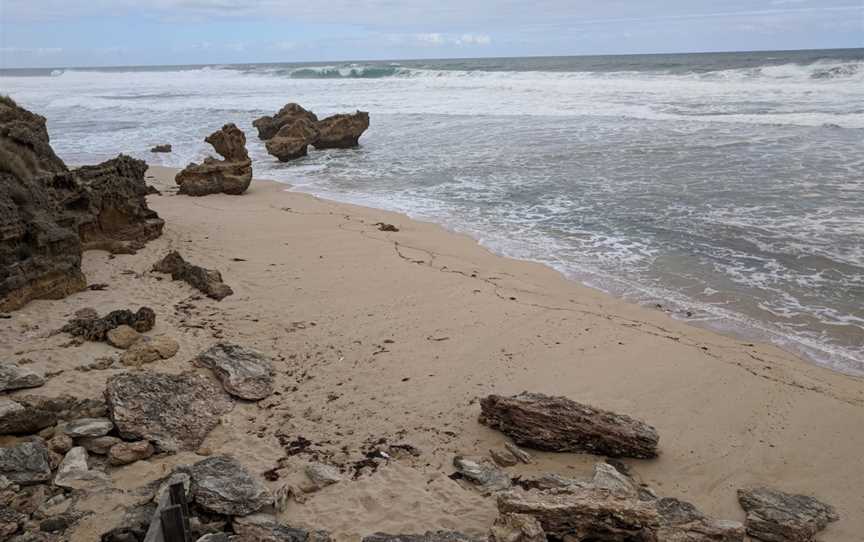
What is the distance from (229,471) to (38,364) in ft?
7.63

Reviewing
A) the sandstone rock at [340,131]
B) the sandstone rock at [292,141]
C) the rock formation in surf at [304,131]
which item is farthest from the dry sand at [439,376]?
the sandstone rock at [340,131]

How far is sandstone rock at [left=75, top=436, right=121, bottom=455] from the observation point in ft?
13.7

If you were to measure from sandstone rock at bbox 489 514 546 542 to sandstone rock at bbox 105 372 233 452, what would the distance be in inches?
85.7

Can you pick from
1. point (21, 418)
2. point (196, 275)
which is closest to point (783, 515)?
point (21, 418)

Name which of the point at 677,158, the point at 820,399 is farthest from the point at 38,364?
the point at 677,158

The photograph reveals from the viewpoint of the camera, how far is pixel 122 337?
5609 mm

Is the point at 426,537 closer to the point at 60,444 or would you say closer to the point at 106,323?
the point at 60,444

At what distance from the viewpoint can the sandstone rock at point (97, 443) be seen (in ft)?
13.7

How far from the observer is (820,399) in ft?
17.3

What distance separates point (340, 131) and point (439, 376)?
15.5 m

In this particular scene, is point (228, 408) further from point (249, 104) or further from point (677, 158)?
point (249, 104)

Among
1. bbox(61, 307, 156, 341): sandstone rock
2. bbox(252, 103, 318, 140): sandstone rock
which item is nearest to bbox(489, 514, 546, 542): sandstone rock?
bbox(61, 307, 156, 341): sandstone rock

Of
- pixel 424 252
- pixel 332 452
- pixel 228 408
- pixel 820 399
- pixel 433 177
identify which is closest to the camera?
pixel 332 452

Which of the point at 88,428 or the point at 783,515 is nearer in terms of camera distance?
the point at 783,515
